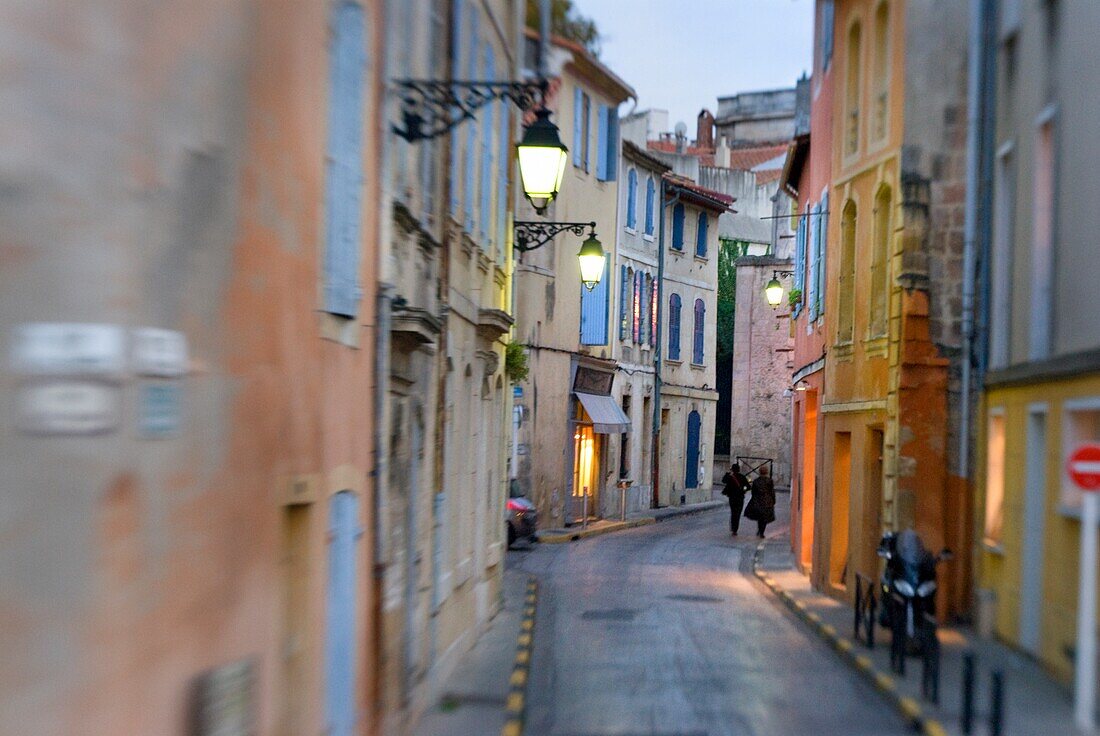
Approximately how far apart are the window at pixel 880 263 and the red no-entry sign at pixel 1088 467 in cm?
880

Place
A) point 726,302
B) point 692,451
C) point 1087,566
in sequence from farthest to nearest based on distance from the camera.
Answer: point 726,302, point 692,451, point 1087,566

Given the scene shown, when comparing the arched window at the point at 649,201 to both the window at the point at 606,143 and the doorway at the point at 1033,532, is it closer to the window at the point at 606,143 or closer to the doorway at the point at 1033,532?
the window at the point at 606,143

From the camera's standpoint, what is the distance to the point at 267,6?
7.10 metres

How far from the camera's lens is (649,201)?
139 feet

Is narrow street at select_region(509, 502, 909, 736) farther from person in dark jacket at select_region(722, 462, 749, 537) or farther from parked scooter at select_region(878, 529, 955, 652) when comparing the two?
person in dark jacket at select_region(722, 462, 749, 537)

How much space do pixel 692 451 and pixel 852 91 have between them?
86.4ft

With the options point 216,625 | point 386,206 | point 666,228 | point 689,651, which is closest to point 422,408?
point 386,206

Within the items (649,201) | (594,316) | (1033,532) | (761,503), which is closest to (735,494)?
(761,503)

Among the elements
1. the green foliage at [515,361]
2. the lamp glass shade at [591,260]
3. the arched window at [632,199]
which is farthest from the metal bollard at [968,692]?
the arched window at [632,199]

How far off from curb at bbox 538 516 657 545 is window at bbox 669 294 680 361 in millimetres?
7246

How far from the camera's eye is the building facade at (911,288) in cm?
1775

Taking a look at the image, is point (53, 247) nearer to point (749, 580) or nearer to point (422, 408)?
point (422, 408)

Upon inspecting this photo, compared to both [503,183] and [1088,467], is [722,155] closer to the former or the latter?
[503,183]

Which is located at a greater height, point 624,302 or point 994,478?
point 624,302
